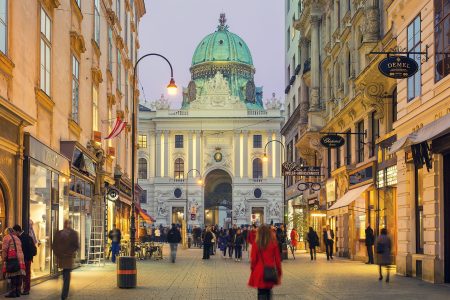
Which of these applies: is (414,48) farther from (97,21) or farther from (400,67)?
(97,21)

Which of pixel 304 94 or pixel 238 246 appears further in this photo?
pixel 304 94

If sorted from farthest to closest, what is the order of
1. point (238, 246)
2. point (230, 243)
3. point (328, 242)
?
point (230, 243)
point (238, 246)
point (328, 242)

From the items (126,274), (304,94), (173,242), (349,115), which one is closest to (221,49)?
(304,94)

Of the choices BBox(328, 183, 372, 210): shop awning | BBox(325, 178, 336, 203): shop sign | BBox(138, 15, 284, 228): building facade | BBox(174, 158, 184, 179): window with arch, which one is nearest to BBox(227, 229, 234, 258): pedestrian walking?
BBox(325, 178, 336, 203): shop sign

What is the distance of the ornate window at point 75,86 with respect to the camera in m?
28.3

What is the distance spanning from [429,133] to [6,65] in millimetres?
9595

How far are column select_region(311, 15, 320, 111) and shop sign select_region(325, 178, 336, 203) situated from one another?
188 inches

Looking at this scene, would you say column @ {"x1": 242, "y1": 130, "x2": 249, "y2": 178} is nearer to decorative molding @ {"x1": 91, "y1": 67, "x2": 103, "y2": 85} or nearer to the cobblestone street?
decorative molding @ {"x1": 91, "y1": 67, "x2": 103, "y2": 85}

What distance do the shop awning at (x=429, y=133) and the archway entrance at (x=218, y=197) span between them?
85.5 metres

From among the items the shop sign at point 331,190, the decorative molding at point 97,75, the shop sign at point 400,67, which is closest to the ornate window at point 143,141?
the shop sign at point 331,190

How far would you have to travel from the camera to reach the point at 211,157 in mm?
107875

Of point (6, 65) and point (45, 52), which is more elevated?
point (45, 52)

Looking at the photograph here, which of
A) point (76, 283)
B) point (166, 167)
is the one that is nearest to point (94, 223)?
point (76, 283)

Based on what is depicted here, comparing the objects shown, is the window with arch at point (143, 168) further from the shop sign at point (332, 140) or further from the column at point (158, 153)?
the shop sign at point (332, 140)
